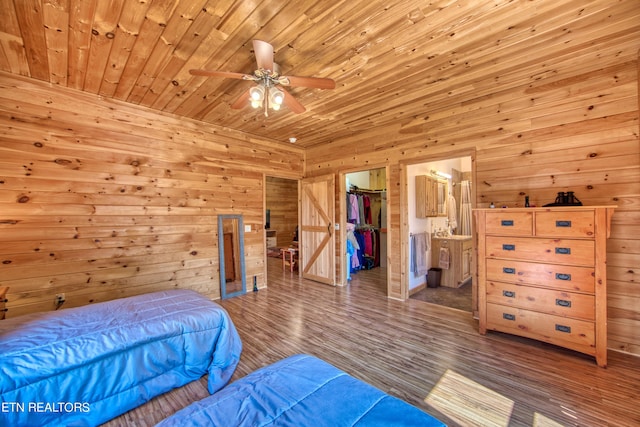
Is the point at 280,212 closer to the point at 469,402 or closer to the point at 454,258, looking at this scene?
the point at 454,258

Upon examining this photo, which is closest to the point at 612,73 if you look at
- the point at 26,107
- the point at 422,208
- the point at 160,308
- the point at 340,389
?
the point at 422,208

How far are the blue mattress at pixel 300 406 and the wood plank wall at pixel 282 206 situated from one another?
8354 millimetres

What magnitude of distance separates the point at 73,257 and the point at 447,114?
5.18 m

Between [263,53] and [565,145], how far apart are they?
3293 millimetres

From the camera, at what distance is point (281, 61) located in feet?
8.32

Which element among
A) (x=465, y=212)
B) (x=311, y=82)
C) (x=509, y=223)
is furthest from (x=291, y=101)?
(x=465, y=212)

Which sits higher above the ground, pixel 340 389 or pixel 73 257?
pixel 73 257

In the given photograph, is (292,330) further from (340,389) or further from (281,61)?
(281,61)

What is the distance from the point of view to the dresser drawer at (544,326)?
2.44 meters

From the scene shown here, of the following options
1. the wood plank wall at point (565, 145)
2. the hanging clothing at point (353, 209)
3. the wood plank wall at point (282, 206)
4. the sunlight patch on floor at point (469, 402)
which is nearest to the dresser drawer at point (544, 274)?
the wood plank wall at point (565, 145)

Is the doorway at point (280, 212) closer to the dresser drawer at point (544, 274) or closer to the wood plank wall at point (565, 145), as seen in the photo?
the wood plank wall at point (565, 145)

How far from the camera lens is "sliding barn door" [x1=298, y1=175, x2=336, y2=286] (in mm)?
5184

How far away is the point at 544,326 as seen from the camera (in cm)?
263

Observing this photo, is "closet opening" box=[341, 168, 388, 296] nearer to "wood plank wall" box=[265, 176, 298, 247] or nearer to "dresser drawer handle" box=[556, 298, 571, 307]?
"dresser drawer handle" box=[556, 298, 571, 307]
